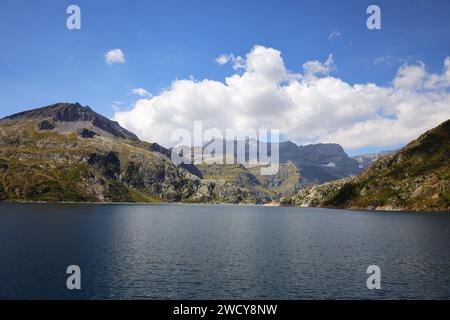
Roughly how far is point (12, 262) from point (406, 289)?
283ft

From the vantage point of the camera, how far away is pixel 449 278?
77.0 m

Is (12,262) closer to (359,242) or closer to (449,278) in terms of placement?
(449,278)

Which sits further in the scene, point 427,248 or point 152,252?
point 427,248

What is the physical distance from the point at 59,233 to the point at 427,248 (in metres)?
133

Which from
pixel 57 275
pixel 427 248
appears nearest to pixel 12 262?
pixel 57 275

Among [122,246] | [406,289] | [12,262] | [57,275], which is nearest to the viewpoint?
[406,289]

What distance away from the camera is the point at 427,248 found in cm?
11756

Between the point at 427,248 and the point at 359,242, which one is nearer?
the point at 427,248
